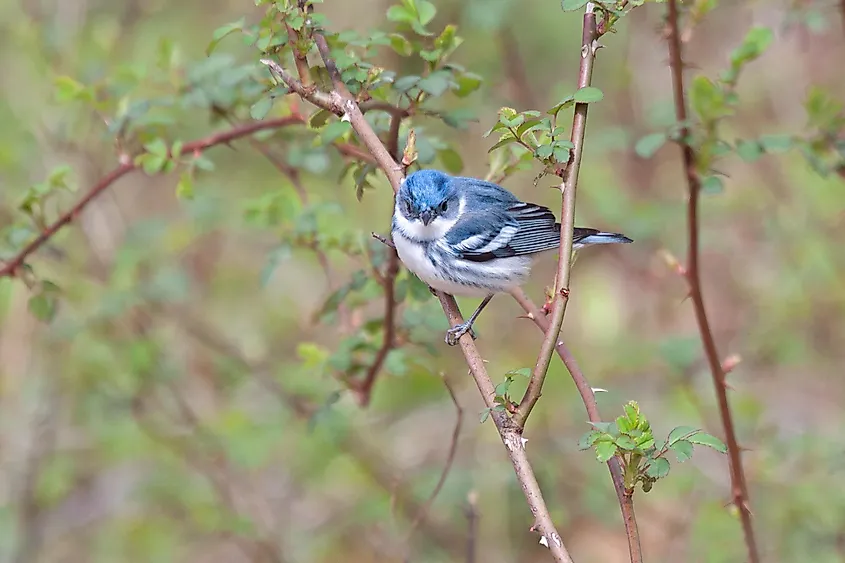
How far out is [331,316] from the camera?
125 inches

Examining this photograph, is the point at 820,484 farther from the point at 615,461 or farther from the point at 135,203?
the point at 135,203

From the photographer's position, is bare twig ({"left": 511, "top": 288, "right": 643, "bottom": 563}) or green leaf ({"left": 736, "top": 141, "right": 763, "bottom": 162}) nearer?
bare twig ({"left": 511, "top": 288, "right": 643, "bottom": 563})

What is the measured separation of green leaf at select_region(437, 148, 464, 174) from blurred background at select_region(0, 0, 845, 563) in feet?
1.49

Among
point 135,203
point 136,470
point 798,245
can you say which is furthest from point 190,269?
point 798,245

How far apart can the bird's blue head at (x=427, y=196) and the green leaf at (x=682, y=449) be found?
55.7 inches

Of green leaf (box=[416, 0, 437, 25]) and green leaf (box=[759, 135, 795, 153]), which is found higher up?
green leaf (box=[759, 135, 795, 153])

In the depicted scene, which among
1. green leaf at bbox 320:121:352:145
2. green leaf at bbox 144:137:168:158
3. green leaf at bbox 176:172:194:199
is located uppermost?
green leaf at bbox 144:137:168:158

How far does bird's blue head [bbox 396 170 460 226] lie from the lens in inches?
127

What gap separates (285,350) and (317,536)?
1.43 metres

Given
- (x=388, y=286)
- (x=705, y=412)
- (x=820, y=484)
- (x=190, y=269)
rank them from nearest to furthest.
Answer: (x=388, y=286) < (x=820, y=484) < (x=705, y=412) < (x=190, y=269)

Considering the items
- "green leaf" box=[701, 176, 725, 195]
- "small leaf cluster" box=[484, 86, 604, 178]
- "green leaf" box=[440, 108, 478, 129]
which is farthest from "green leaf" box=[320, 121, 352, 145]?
"green leaf" box=[701, 176, 725, 195]

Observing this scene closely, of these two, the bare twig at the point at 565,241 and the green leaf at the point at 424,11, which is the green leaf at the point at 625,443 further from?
the green leaf at the point at 424,11

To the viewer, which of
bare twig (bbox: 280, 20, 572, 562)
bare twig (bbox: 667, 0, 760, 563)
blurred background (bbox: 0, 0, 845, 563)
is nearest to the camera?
bare twig (bbox: 280, 20, 572, 562)

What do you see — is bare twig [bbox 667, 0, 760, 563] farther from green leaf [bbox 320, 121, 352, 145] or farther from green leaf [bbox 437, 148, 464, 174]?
green leaf [bbox 320, 121, 352, 145]
